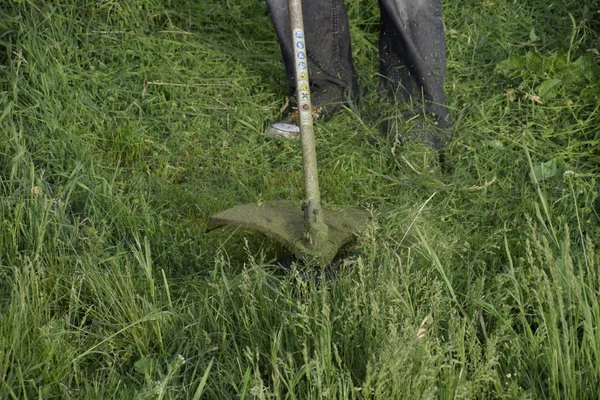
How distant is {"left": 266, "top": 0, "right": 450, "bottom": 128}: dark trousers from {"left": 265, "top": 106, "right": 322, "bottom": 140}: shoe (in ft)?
0.39

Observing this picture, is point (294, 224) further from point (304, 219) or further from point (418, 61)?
point (418, 61)

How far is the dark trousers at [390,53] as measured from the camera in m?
3.61

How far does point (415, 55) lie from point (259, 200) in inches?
35.4

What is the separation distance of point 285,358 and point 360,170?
1329 millimetres

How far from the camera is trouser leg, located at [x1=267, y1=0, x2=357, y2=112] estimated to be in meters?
3.90

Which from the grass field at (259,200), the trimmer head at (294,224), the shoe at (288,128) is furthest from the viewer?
the shoe at (288,128)

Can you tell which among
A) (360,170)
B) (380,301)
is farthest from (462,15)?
(380,301)

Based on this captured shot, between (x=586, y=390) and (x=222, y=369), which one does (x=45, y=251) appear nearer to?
(x=222, y=369)

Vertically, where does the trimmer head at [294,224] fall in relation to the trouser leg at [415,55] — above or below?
below

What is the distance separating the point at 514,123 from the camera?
3.78 meters

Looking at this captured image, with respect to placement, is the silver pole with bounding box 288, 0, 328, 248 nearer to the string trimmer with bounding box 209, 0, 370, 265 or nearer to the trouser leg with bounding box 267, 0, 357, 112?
the string trimmer with bounding box 209, 0, 370, 265

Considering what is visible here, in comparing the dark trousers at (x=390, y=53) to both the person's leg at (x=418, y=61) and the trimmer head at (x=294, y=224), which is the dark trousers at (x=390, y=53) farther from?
the trimmer head at (x=294, y=224)

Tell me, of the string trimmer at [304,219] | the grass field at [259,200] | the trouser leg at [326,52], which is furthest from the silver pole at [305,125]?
the trouser leg at [326,52]

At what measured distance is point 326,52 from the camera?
13.0 feet
